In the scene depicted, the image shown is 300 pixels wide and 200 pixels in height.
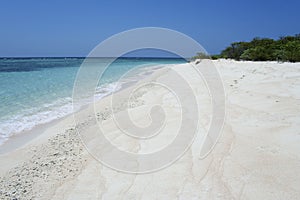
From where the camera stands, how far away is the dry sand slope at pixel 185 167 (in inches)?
112

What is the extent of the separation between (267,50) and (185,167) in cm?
2324

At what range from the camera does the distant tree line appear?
60.9ft

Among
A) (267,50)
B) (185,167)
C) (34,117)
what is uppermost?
(267,50)

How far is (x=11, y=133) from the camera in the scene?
239 inches

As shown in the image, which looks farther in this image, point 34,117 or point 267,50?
point 267,50

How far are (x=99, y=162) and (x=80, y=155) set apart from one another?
589mm

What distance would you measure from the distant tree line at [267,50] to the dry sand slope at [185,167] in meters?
14.9

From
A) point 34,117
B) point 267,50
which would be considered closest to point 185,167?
point 34,117

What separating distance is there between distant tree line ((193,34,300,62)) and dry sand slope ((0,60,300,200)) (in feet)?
48.9

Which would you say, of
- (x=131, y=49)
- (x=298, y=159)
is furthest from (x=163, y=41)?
(x=298, y=159)

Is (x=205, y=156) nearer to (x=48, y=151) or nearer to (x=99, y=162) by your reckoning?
(x=99, y=162)

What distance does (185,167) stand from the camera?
134 inches

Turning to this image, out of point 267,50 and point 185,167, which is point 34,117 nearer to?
point 185,167

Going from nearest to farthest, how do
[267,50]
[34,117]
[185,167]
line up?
1. [185,167]
2. [34,117]
3. [267,50]
